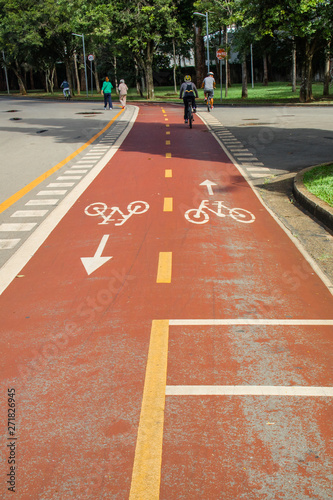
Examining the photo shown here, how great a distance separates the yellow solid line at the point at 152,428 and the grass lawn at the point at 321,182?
5.82 meters

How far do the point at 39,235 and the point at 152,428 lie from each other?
19.0 feet

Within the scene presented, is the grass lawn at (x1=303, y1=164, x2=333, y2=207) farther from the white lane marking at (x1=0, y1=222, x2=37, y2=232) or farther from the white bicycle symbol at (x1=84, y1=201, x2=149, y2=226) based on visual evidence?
the white lane marking at (x1=0, y1=222, x2=37, y2=232)

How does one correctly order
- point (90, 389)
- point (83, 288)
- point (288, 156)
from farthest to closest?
point (288, 156) < point (83, 288) < point (90, 389)

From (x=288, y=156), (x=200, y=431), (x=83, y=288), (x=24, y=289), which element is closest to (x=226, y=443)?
(x=200, y=431)

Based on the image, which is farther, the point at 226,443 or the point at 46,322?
the point at 46,322

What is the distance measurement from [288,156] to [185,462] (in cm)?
1407

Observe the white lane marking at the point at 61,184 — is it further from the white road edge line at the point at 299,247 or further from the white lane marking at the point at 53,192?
the white road edge line at the point at 299,247

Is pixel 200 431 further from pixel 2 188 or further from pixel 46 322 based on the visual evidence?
pixel 2 188

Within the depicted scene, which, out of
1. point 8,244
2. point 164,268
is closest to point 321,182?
point 164,268

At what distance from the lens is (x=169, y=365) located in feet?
16.0

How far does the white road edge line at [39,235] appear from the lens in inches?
298

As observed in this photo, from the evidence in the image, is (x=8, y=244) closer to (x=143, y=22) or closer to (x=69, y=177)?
(x=69, y=177)

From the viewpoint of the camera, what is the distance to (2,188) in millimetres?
13164

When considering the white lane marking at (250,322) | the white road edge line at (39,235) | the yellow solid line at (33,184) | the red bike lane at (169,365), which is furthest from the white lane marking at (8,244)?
the white lane marking at (250,322)
